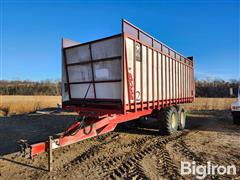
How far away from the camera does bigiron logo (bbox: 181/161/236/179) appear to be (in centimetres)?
411

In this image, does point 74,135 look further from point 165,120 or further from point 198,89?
point 198,89

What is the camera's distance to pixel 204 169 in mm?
4324

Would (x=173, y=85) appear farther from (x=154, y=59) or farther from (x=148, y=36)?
(x=148, y=36)

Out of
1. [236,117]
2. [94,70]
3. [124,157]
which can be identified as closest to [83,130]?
[124,157]

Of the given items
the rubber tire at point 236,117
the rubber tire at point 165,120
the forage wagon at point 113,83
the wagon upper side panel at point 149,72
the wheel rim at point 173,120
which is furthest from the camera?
the rubber tire at point 236,117

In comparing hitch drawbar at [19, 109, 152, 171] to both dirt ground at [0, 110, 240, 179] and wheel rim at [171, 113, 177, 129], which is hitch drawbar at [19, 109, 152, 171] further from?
wheel rim at [171, 113, 177, 129]

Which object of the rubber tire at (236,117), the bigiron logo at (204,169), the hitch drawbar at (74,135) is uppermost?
the hitch drawbar at (74,135)

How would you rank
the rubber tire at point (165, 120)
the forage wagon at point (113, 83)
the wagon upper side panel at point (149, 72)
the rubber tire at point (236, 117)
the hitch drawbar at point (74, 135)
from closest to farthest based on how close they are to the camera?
the hitch drawbar at point (74, 135), the forage wagon at point (113, 83), the wagon upper side panel at point (149, 72), the rubber tire at point (165, 120), the rubber tire at point (236, 117)

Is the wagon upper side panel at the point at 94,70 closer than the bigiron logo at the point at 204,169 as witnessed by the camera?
No

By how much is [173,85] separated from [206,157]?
3.56m

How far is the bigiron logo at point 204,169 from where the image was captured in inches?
162

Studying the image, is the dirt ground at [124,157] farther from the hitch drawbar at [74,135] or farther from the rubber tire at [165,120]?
the hitch drawbar at [74,135]

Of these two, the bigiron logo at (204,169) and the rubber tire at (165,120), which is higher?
the rubber tire at (165,120)

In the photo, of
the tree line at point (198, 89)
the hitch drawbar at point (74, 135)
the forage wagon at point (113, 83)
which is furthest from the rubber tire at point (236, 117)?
the tree line at point (198, 89)
